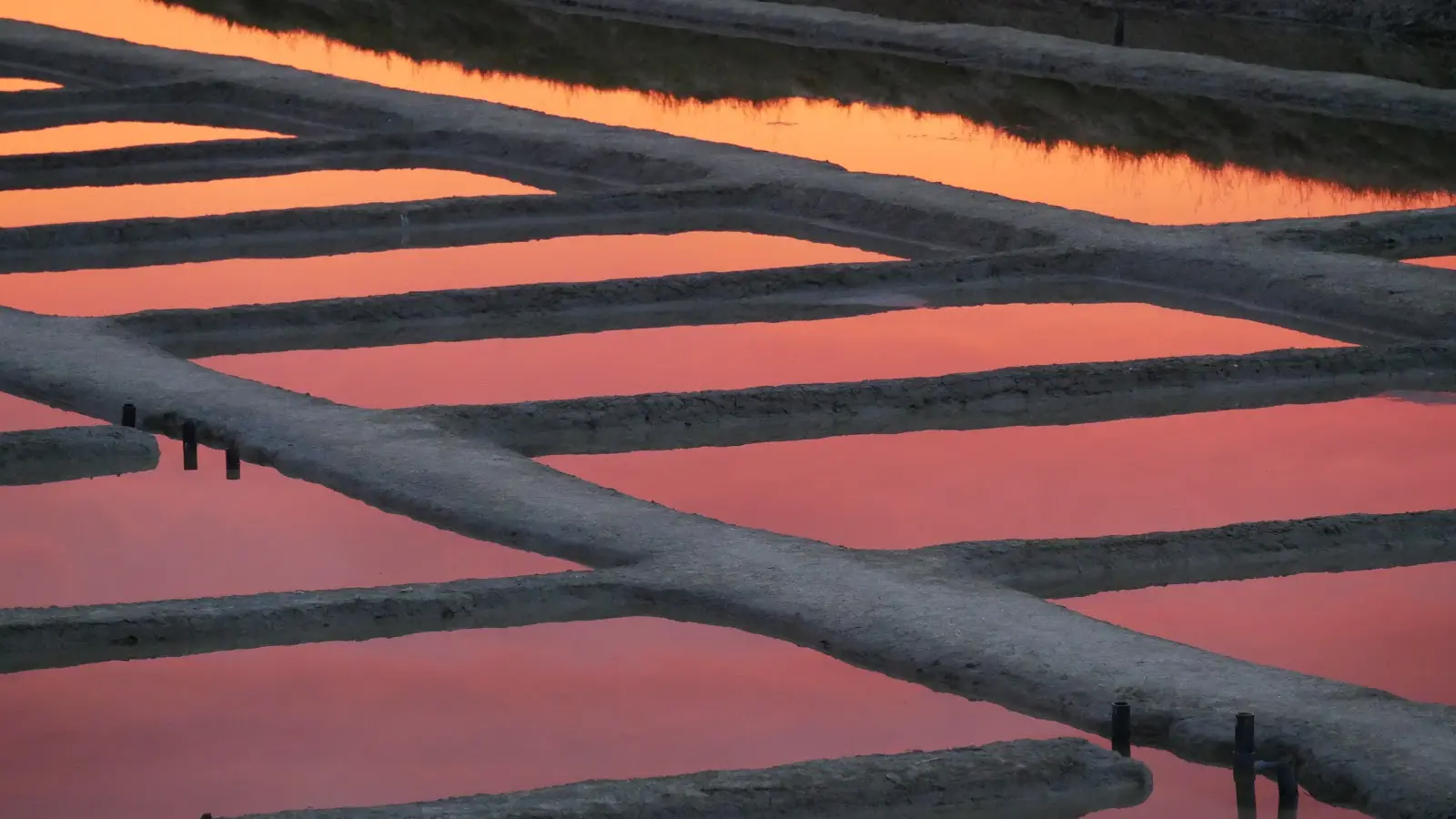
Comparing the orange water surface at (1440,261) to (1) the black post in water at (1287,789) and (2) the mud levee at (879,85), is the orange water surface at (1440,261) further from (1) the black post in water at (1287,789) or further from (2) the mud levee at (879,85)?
(1) the black post in water at (1287,789)

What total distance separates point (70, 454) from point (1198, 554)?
1.71 m

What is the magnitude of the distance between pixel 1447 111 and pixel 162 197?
3951 millimetres

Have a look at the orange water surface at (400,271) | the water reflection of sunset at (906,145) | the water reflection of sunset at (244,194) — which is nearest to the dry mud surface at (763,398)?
the orange water surface at (400,271)

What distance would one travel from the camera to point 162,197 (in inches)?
275

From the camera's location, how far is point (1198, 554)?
3721 mm

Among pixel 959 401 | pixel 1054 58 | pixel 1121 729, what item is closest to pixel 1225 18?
pixel 1054 58

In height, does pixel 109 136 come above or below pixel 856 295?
below

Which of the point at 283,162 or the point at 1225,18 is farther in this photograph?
the point at 1225,18

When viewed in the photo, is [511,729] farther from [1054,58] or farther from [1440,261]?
[1054,58]

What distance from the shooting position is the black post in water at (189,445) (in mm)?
4242

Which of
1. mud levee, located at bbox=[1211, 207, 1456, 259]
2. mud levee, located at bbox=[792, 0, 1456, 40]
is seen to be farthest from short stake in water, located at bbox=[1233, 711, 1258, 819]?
mud levee, located at bbox=[792, 0, 1456, 40]

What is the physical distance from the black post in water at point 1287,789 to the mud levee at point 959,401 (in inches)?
66.4

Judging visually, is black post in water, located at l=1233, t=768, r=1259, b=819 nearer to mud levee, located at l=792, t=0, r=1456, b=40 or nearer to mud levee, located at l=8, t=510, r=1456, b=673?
mud levee, located at l=8, t=510, r=1456, b=673

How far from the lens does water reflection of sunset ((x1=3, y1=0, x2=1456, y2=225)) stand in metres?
7.04
